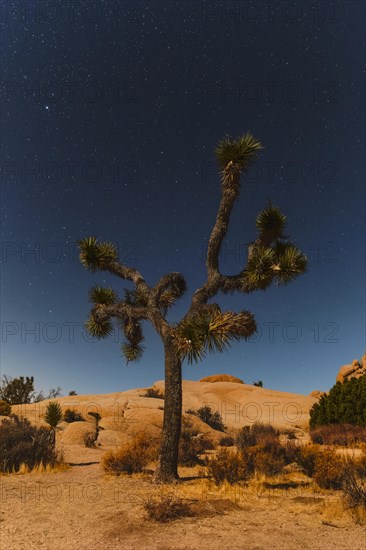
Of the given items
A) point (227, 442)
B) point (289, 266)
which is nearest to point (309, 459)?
point (289, 266)

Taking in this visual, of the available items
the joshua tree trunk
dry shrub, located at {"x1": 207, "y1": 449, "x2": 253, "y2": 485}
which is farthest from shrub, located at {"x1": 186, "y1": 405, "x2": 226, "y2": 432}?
dry shrub, located at {"x1": 207, "y1": 449, "x2": 253, "y2": 485}

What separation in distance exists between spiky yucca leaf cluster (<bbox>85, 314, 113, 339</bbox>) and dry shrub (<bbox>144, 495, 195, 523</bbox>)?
7.28m

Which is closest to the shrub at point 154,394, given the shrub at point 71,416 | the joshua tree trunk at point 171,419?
the shrub at point 71,416

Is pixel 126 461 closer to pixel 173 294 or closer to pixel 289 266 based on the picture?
pixel 173 294

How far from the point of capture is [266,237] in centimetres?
1311

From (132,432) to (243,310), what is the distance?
13.4m

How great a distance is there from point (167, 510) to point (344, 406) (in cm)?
1626

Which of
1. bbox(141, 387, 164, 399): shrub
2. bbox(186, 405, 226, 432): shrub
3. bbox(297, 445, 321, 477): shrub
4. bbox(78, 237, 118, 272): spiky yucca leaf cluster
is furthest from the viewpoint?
bbox(141, 387, 164, 399): shrub

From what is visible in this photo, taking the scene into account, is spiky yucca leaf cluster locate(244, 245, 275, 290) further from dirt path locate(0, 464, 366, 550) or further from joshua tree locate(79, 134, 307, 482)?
dirt path locate(0, 464, 366, 550)

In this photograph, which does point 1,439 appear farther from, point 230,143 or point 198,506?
point 230,143

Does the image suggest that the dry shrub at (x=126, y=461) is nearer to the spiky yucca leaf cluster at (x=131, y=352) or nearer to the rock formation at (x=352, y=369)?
the spiky yucca leaf cluster at (x=131, y=352)

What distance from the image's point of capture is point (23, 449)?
41.1 feet

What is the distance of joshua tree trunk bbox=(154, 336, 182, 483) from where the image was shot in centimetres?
1031

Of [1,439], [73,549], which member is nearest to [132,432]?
[1,439]
